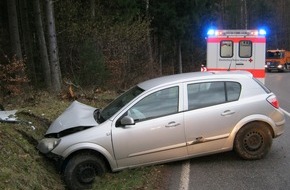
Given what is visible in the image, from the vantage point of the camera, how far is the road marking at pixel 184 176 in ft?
22.1

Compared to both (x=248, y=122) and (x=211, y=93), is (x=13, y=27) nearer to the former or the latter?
(x=211, y=93)

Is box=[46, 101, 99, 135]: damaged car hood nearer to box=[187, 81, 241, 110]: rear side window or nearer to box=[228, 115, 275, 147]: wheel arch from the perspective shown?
box=[187, 81, 241, 110]: rear side window

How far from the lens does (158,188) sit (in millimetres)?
6676

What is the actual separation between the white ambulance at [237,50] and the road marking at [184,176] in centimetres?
842

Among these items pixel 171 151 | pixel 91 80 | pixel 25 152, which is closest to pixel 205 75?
pixel 171 151

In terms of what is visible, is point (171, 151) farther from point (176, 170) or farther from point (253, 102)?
point (253, 102)

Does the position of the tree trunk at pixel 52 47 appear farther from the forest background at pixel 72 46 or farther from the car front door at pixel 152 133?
the car front door at pixel 152 133

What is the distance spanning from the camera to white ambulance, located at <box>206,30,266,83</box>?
50.9ft

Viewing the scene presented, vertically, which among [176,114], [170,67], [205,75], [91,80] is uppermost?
[205,75]

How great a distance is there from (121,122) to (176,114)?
0.95 metres

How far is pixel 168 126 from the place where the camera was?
289 inches

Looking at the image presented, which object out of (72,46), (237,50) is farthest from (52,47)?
(237,50)

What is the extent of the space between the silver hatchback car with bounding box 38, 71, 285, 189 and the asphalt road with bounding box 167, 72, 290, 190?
0.26 m

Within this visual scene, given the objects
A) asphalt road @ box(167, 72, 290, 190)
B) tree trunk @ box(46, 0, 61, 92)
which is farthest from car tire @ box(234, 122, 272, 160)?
tree trunk @ box(46, 0, 61, 92)
